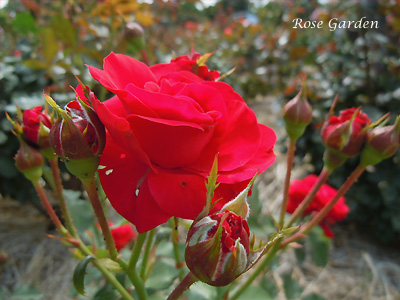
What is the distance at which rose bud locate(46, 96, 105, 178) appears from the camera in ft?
0.82

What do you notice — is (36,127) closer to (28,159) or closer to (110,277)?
(28,159)

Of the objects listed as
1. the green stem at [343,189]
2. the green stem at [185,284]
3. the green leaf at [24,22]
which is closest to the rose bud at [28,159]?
the green stem at [185,284]

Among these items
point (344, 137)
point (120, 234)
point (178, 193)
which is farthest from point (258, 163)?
point (120, 234)

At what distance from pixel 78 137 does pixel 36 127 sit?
0.48ft

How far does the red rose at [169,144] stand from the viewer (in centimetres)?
24

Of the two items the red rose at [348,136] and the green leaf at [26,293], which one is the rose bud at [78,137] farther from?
the green leaf at [26,293]

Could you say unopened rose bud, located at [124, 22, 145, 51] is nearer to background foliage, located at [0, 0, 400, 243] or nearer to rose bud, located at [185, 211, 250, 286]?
background foliage, located at [0, 0, 400, 243]

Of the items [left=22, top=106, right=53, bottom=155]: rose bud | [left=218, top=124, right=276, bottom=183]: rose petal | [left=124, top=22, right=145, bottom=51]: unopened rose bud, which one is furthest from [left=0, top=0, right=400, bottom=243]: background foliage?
[left=218, top=124, right=276, bottom=183]: rose petal

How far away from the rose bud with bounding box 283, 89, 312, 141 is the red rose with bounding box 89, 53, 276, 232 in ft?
0.50

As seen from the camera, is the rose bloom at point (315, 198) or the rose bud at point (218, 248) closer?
the rose bud at point (218, 248)

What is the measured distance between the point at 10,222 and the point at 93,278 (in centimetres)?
90

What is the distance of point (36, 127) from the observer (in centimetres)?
37

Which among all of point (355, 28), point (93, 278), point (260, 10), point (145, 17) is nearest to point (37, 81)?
point (145, 17)

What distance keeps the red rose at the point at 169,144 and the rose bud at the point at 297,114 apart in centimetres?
15
